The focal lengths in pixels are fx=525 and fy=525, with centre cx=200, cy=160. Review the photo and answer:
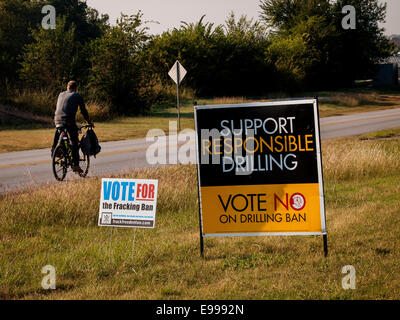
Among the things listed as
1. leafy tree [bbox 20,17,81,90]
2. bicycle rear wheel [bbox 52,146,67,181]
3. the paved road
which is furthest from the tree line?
bicycle rear wheel [bbox 52,146,67,181]

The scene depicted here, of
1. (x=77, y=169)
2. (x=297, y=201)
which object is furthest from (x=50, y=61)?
(x=297, y=201)

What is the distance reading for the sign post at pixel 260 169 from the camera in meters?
5.66

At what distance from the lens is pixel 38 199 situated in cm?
820

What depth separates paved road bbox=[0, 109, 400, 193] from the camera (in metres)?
11.5

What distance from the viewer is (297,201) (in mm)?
5668

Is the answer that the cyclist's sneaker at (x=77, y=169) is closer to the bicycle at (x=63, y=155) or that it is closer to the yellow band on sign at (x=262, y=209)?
the bicycle at (x=63, y=155)

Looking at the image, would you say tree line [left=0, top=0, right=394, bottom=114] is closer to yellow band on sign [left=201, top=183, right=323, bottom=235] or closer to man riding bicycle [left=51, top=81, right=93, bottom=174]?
man riding bicycle [left=51, top=81, right=93, bottom=174]

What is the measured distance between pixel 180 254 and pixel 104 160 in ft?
28.9

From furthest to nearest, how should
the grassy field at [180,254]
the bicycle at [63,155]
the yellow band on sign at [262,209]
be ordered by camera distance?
the bicycle at [63,155] → the yellow band on sign at [262,209] → the grassy field at [180,254]

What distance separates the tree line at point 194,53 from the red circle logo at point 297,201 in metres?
24.9

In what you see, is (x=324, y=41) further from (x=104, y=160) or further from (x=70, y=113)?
(x=70, y=113)

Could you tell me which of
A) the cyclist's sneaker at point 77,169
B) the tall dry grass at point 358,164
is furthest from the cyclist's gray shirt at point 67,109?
the tall dry grass at point 358,164

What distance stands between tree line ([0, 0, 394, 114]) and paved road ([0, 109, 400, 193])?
11.3 metres
